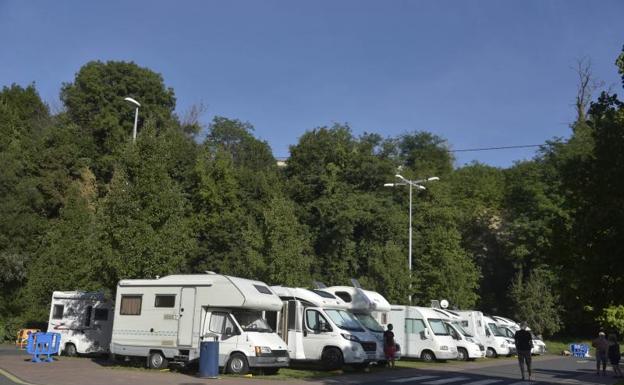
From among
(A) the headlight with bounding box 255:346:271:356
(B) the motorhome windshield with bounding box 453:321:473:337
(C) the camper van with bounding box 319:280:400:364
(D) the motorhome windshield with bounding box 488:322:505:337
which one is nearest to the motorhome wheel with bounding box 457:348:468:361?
(B) the motorhome windshield with bounding box 453:321:473:337

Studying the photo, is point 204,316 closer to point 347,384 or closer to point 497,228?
A: point 347,384

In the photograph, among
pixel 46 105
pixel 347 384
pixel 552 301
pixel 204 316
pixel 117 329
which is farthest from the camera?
pixel 46 105

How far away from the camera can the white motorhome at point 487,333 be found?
32844mm

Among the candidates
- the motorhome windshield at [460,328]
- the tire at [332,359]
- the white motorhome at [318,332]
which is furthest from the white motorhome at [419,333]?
the tire at [332,359]

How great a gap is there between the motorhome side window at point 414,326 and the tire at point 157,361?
12.2 metres

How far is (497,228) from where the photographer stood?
193 ft

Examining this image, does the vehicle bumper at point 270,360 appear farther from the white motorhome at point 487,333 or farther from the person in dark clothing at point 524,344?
the white motorhome at point 487,333

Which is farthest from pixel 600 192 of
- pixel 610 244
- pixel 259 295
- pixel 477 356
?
pixel 477 356

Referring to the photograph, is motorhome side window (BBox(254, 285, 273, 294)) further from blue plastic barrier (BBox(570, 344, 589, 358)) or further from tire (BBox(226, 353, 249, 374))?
blue plastic barrier (BBox(570, 344, 589, 358))

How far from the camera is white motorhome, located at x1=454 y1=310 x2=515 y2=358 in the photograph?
32.8 metres

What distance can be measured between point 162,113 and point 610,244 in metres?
44.9

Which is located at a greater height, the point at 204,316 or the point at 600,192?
the point at 600,192

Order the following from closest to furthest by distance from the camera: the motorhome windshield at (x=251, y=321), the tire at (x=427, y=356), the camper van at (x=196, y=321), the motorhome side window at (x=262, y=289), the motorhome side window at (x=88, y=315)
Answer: the camper van at (x=196, y=321) → the motorhome windshield at (x=251, y=321) → the motorhome side window at (x=262, y=289) → the motorhome side window at (x=88, y=315) → the tire at (x=427, y=356)

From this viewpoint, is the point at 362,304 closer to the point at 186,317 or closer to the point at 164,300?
the point at 186,317
